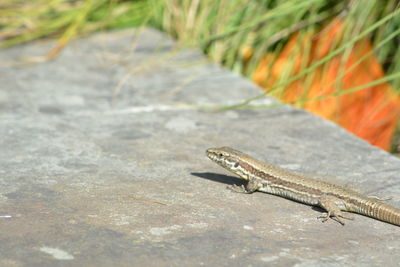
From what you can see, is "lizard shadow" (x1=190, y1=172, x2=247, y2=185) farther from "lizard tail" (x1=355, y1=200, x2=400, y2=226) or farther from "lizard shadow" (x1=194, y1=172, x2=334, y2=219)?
"lizard tail" (x1=355, y1=200, x2=400, y2=226)

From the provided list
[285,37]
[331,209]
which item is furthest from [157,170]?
[285,37]

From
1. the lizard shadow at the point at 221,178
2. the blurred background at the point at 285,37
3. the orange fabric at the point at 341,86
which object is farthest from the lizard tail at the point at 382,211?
the orange fabric at the point at 341,86

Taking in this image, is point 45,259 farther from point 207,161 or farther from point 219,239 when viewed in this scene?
point 207,161

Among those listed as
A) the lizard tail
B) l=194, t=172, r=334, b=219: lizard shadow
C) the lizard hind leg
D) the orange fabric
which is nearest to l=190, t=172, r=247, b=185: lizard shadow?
l=194, t=172, r=334, b=219: lizard shadow

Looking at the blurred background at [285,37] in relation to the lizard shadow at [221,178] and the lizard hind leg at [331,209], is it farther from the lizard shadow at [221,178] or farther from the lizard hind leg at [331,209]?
the lizard hind leg at [331,209]

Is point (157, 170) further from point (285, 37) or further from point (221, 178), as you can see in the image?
point (285, 37)
